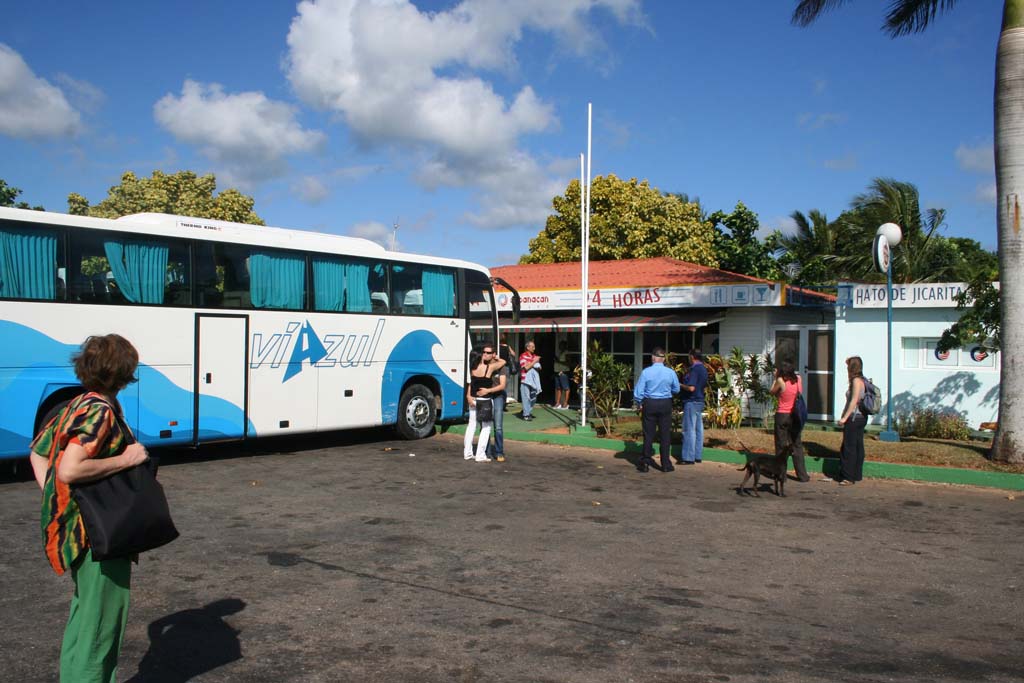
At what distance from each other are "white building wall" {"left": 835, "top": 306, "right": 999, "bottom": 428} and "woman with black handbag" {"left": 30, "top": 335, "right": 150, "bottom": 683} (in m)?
15.6

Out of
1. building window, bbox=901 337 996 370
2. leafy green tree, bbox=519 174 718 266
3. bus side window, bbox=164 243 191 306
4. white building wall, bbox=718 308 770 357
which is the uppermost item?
leafy green tree, bbox=519 174 718 266

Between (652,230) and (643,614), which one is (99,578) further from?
(652,230)

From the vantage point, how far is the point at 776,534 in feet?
26.9

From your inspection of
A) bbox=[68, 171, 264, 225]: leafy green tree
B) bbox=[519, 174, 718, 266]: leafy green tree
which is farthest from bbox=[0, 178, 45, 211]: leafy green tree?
bbox=[519, 174, 718, 266]: leafy green tree

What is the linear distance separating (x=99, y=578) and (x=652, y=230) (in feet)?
115

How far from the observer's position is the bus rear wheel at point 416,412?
15.7 m

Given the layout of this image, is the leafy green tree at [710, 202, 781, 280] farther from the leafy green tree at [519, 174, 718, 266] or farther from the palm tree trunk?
the palm tree trunk

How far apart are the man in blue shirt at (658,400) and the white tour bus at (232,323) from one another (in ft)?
16.8

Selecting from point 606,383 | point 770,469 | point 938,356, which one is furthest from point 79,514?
point 938,356

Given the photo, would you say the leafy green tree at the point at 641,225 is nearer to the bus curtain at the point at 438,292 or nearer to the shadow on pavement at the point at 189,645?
the bus curtain at the point at 438,292

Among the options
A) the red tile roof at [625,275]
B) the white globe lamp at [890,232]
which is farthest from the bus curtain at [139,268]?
the red tile roof at [625,275]

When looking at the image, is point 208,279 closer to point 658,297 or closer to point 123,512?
point 123,512

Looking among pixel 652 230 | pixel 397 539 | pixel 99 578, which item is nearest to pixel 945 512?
pixel 397 539

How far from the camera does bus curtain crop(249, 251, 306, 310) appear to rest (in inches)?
511
